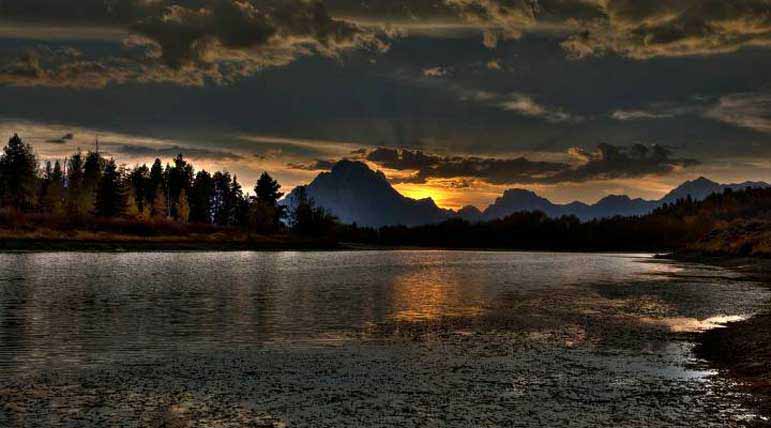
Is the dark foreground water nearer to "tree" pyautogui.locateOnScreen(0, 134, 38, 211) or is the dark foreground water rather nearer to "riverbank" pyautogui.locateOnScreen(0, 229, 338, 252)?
"riverbank" pyautogui.locateOnScreen(0, 229, 338, 252)

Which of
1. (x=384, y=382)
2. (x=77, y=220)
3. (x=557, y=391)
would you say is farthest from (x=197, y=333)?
(x=77, y=220)

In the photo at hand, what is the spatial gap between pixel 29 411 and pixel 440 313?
2812 centimetres

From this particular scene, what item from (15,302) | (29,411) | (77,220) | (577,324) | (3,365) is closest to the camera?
(29,411)

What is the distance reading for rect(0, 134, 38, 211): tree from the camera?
187625 millimetres

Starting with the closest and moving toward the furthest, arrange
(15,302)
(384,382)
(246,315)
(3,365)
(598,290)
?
(384,382)
(3,365)
(246,315)
(15,302)
(598,290)

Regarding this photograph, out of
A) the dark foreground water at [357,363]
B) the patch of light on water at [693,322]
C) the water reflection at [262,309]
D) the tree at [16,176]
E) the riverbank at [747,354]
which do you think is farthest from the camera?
the tree at [16,176]

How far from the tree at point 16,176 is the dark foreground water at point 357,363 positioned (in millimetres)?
162703

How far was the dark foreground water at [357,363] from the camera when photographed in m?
16.1

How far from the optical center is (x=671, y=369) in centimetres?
2216

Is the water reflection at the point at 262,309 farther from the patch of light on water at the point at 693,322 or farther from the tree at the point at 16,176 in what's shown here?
the tree at the point at 16,176

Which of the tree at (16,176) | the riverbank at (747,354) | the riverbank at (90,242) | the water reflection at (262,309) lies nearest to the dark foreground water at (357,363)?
the water reflection at (262,309)

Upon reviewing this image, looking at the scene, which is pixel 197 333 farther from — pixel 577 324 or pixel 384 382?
pixel 577 324

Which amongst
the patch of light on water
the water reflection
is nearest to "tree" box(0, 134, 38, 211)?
the water reflection

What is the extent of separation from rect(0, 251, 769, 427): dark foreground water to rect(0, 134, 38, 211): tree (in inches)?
6406
